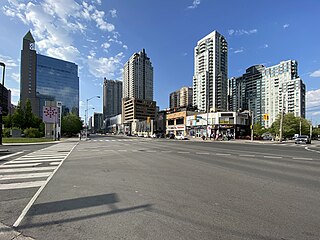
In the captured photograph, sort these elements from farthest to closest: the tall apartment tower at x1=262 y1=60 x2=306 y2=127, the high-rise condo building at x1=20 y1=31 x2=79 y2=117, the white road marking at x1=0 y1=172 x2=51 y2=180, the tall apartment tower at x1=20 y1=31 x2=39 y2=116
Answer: the high-rise condo building at x1=20 y1=31 x2=79 y2=117, the tall apartment tower at x1=20 y1=31 x2=39 y2=116, the tall apartment tower at x1=262 y1=60 x2=306 y2=127, the white road marking at x1=0 y1=172 x2=51 y2=180

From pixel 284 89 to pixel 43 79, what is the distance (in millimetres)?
126806

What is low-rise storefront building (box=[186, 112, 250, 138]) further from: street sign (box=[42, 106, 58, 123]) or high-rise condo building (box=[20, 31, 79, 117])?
high-rise condo building (box=[20, 31, 79, 117])

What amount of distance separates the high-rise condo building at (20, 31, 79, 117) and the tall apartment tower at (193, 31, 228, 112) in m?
74.5

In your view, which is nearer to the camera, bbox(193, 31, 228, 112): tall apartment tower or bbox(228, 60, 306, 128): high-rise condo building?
bbox(228, 60, 306, 128): high-rise condo building

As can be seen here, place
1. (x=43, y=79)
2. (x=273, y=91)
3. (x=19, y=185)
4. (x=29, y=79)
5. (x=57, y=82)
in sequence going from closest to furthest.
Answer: (x=19, y=185) < (x=273, y=91) < (x=29, y=79) < (x=43, y=79) < (x=57, y=82)

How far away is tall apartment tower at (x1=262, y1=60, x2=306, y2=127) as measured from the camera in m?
75.2

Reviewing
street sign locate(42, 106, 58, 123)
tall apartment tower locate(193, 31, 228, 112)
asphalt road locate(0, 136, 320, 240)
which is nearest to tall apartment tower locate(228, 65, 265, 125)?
tall apartment tower locate(193, 31, 228, 112)

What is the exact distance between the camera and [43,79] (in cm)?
13388

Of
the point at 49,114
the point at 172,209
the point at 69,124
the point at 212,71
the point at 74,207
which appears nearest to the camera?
the point at 172,209

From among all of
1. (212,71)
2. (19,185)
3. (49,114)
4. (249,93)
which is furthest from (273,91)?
(19,185)

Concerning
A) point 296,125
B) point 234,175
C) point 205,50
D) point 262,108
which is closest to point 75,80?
point 205,50

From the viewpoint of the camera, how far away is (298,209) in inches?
193

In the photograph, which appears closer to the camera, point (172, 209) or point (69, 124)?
point (172, 209)

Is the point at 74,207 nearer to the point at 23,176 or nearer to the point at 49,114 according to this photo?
the point at 23,176
